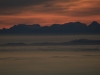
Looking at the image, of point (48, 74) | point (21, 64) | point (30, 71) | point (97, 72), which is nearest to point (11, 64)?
point (21, 64)

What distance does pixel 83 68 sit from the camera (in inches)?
1346

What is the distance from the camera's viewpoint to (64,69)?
3388cm

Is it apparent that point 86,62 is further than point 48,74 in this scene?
Yes

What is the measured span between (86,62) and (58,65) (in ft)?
10.6

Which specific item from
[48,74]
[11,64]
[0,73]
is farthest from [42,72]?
[11,64]

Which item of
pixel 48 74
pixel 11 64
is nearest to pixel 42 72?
pixel 48 74

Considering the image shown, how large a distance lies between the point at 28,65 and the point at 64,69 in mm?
4843

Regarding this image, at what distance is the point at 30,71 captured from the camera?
32594 millimetres

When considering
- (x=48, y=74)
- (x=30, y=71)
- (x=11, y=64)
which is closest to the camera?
(x=48, y=74)

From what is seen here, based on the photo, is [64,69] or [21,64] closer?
[64,69]

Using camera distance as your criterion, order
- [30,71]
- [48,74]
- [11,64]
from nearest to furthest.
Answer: [48,74] → [30,71] → [11,64]

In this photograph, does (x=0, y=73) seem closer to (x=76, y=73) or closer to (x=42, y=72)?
(x=42, y=72)

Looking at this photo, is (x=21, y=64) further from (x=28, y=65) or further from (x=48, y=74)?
(x=48, y=74)

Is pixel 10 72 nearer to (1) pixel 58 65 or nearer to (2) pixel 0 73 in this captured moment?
(2) pixel 0 73
